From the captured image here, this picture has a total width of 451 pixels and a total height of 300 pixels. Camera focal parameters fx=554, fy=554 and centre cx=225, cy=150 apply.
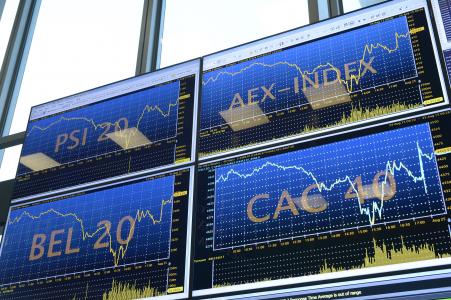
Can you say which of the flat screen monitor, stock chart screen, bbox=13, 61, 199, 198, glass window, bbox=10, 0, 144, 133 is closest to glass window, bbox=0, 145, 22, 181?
glass window, bbox=10, 0, 144, 133

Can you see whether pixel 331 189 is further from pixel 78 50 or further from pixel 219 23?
pixel 78 50

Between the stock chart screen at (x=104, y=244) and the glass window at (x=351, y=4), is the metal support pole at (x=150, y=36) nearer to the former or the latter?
the stock chart screen at (x=104, y=244)

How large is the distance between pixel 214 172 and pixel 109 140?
680mm

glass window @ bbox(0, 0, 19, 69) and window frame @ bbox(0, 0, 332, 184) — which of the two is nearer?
window frame @ bbox(0, 0, 332, 184)

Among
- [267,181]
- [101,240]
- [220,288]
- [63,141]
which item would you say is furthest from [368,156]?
[63,141]

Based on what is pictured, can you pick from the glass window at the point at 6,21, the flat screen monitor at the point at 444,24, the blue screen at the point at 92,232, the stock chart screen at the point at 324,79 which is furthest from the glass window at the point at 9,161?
the flat screen monitor at the point at 444,24

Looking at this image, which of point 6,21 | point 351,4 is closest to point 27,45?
point 6,21

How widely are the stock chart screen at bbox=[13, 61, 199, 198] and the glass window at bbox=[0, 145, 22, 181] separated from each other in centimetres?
47

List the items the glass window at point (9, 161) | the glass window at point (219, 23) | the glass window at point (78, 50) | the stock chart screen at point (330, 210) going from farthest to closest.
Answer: the glass window at point (78, 50) < the glass window at point (9, 161) < the glass window at point (219, 23) < the stock chart screen at point (330, 210)

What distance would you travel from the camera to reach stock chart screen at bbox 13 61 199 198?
8.82ft

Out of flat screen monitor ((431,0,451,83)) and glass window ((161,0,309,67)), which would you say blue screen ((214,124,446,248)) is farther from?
glass window ((161,0,309,67))

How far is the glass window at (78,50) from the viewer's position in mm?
3744

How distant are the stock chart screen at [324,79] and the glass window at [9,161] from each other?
4.98 ft

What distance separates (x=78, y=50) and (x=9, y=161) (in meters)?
0.97
